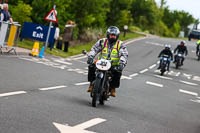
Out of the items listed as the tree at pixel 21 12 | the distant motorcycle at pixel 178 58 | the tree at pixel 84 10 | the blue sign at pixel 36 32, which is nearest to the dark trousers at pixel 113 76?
the blue sign at pixel 36 32

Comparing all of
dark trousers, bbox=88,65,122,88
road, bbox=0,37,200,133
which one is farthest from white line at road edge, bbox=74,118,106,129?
dark trousers, bbox=88,65,122,88

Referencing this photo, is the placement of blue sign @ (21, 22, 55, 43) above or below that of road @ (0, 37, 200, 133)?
above

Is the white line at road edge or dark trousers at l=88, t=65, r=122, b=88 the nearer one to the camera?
the white line at road edge

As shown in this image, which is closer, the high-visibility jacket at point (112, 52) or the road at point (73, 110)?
the road at point (73, 110)

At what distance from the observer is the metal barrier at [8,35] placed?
61.2 feet

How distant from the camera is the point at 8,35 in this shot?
1911 centimetres

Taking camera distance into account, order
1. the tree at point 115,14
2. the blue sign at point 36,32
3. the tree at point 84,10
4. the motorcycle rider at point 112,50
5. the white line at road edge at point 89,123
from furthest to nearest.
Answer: the tree at point 115,14 < the tree at point 84,10 < the blue sign at point 36,32 < the motorcycle rider at point 112,50 < the white line at road edge at point 89,123

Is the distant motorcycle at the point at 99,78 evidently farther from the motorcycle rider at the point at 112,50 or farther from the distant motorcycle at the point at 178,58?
the distant motorcycle at the point at 178,58

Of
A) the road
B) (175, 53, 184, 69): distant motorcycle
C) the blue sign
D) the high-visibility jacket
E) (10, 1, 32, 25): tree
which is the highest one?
(10, 1, 32, 25): tree

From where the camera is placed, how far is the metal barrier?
18641 mm

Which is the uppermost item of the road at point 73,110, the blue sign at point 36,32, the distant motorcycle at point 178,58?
the blue sign at point 36,32

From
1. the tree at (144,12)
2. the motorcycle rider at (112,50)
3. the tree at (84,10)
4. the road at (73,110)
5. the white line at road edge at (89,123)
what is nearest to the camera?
the road at (73,110)

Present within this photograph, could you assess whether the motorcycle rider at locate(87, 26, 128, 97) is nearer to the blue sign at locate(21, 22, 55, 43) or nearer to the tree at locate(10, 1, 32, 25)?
the blue sign at locate(21, 22, 55, 43)

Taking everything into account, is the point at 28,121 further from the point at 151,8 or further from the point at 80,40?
the point at 151,8
